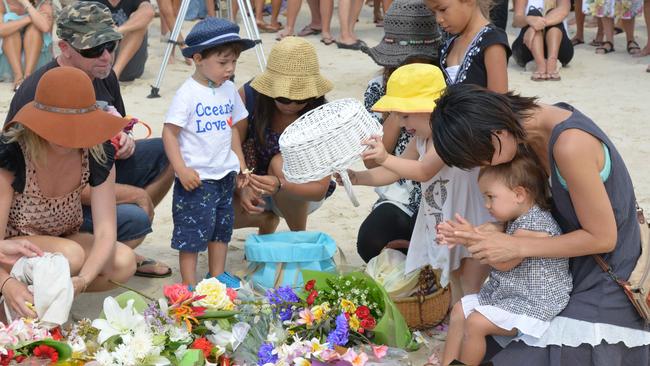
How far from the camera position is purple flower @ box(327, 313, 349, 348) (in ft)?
11.5

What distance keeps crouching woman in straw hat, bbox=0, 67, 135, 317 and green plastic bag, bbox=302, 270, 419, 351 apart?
867 mm

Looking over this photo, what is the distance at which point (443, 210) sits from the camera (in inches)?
151

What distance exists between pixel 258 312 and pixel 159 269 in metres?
1.17

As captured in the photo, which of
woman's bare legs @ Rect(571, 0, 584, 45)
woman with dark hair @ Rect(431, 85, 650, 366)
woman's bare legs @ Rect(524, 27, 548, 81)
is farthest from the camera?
woman's bare legs @ Rect(571, 0, 584, 45)

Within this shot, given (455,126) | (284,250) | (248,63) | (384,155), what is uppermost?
(455,126)

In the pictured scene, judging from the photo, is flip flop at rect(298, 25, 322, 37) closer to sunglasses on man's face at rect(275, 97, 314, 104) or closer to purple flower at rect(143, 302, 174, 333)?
sunglasses on man's face at rect(275, 97, 314, 104)

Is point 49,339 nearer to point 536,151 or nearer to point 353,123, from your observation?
point 353,123

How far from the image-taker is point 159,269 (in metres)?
4.69

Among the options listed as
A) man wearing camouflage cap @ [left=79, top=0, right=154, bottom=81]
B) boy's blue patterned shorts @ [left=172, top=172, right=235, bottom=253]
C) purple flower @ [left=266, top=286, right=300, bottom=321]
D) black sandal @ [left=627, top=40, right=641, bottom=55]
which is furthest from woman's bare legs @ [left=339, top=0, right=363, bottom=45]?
purple flower @ [left=266, top=286, right=300, bottom=321]

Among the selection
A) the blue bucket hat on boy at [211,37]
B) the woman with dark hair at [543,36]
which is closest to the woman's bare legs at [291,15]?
the woman with dark hair at [543,36]

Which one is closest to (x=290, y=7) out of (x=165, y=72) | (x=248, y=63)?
(x=248, y=63)

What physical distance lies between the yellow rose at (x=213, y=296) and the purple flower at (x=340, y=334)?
1.30 ft

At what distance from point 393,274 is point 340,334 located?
0.61m

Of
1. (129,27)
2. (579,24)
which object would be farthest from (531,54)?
(129,27)
